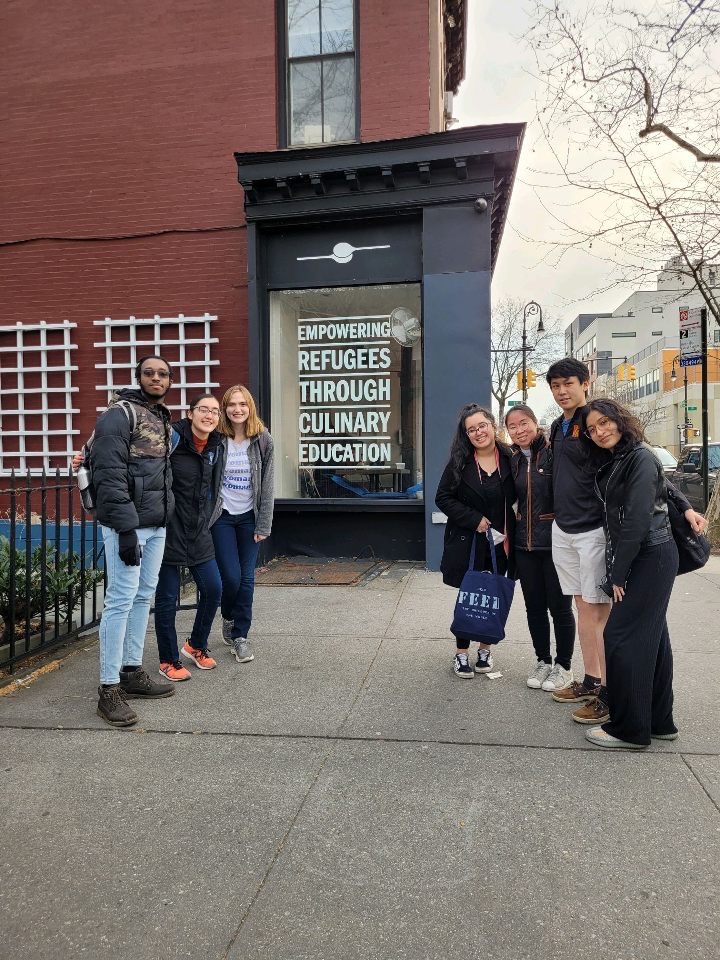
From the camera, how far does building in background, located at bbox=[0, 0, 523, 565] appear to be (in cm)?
829

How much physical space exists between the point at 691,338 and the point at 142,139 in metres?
9.46

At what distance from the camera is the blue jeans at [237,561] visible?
195 inches

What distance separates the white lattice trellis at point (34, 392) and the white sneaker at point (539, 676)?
7.28 metres

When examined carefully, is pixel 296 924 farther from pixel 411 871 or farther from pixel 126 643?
pixel 126 643

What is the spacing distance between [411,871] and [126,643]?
97.0 inches

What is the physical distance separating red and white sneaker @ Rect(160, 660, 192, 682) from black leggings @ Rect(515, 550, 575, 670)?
2237mm

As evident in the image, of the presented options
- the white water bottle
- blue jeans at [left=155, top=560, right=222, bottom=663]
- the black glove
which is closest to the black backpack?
the white water bottle

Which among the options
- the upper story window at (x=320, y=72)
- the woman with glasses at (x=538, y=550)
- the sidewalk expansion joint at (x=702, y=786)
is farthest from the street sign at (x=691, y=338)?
the sidewalk expansion joint at (x=702, y=786)

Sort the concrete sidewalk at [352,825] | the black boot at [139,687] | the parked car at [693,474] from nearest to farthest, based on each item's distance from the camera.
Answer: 1. the concrete sidewalk at [352,825]
2. the black boot at [139,687]
3. the parked car at [693,474]

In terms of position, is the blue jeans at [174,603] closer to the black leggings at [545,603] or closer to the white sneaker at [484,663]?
the white sneaker at [484,663]

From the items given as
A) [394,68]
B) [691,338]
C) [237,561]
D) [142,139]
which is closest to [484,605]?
[237,561]

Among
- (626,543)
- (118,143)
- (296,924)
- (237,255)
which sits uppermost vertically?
(118,143)

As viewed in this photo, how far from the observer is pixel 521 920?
2260 mm

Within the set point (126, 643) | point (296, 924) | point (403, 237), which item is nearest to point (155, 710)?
point (126, 643)
